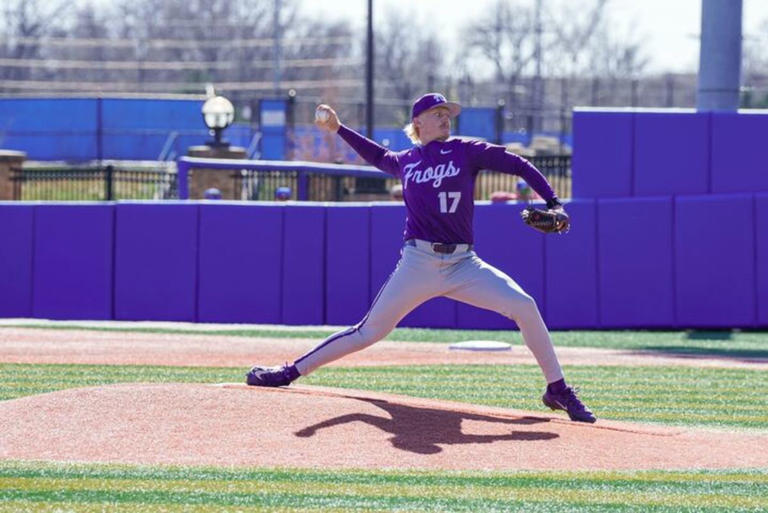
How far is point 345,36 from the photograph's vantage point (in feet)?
231

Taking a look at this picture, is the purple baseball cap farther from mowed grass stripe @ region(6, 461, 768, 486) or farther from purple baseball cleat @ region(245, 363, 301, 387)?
mowed grass stripe @ region(6, 461, 768, 486)

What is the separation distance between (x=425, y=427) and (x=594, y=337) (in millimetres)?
7356

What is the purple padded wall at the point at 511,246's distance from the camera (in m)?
15.3

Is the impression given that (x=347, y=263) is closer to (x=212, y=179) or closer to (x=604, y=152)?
(x=604, y=152)

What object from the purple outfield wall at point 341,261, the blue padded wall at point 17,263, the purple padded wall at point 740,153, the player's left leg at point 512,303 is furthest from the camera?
the blue padded wall at point 17,263

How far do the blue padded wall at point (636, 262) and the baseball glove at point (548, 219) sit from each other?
7.61 meters

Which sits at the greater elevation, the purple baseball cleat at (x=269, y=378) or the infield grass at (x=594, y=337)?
the purple baseball cleat at (x=269, y=378)

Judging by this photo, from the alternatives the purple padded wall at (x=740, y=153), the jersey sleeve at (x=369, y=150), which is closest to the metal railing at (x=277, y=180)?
the purple padded wall at (x=740, y=153)

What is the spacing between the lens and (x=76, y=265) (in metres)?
16.4

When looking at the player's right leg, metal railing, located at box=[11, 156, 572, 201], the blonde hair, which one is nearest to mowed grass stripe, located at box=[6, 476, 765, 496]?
the player's right leg

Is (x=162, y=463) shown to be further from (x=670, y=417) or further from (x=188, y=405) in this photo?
(x=670, y=417)

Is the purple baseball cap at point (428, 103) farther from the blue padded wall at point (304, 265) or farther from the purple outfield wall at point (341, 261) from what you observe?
the blue padded wall at point (304, 265)

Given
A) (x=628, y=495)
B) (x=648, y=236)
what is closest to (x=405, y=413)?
(x=628, y=495)

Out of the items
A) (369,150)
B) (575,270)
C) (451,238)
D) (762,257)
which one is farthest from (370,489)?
(762,257)
